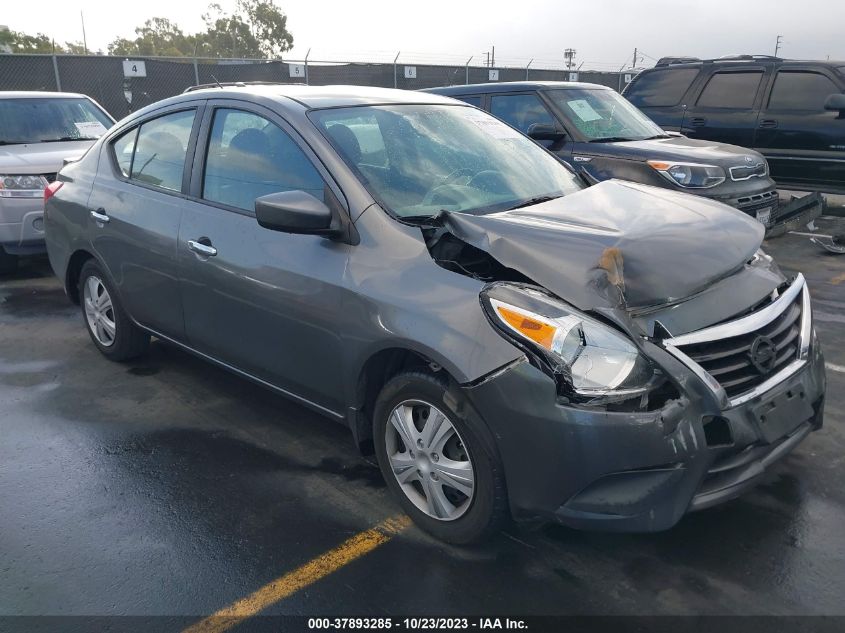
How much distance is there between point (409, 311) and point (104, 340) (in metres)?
3.17

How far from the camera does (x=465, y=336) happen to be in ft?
8.95

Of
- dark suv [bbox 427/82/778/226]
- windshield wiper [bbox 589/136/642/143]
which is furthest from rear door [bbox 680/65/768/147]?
windshield wiper [bbox 589/136/642/143]

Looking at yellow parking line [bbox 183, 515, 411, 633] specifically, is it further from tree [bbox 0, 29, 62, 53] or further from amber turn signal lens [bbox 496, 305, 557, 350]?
tree [bbox 0, 29, 62, 53]

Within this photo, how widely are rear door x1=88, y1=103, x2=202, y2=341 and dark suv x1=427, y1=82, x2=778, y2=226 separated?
4115 mm

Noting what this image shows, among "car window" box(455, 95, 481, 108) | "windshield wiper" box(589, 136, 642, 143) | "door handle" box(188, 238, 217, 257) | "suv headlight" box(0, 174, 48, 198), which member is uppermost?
"car window" box(455, 95, 481, 108)

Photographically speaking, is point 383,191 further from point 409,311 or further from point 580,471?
point 580,471

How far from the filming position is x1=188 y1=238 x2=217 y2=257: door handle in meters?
3.82

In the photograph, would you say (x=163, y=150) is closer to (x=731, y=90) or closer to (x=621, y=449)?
(x=621, y=449)

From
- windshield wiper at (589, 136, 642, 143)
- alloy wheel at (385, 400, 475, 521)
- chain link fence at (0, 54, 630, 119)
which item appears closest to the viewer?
A: alloy wheel at (385, 400, 475, 521)

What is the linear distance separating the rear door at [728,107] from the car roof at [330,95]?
22.1ft

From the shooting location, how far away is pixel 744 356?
2768 millimetres

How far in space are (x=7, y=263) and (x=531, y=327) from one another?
6.92 m

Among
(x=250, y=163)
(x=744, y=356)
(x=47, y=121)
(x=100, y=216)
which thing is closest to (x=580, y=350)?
(x=744, y=356)

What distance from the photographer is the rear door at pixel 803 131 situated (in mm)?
9070
